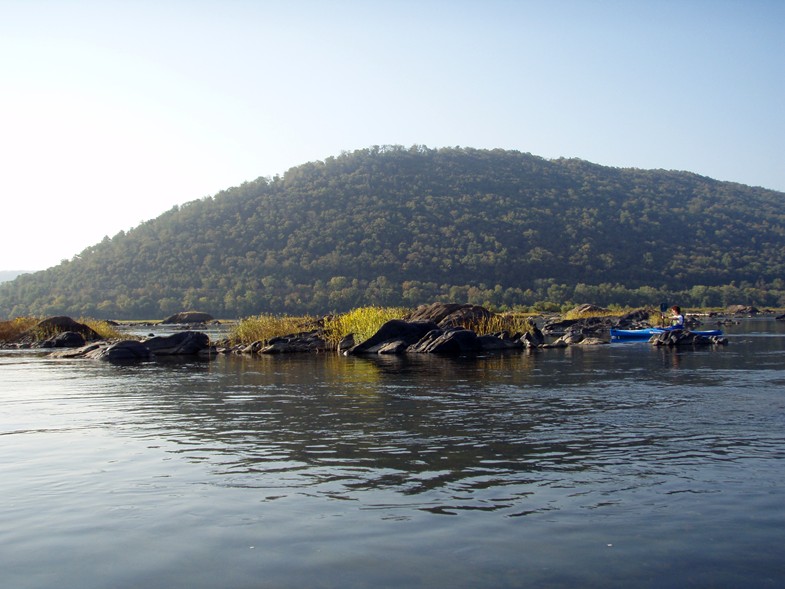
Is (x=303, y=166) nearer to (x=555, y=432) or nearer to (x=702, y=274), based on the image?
(x=702, y=274)

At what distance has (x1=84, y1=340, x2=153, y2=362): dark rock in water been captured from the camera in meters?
36.4

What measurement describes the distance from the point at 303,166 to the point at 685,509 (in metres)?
155

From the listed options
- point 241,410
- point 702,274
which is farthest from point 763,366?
point 702,274

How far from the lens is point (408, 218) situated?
131750mm

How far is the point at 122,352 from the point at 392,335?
12.4 m

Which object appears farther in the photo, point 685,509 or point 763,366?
point 763,366

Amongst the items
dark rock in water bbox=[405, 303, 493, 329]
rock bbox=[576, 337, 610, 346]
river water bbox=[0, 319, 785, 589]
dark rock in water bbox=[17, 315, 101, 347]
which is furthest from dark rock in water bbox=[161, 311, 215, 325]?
river water bbox=[0, 319, 785, 589]

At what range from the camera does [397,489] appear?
1038 cm

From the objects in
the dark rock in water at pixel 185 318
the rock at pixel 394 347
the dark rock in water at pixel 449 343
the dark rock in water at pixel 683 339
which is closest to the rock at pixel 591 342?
the dark rock in water at pixel 683 339

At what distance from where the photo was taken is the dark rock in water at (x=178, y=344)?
130 ft

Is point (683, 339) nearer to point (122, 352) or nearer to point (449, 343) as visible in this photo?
point (449, 343)

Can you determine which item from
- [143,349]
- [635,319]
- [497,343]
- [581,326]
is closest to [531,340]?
[497,343]

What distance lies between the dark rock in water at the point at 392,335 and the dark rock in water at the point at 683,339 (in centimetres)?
1148

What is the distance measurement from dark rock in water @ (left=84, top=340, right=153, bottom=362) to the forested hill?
65.0m
